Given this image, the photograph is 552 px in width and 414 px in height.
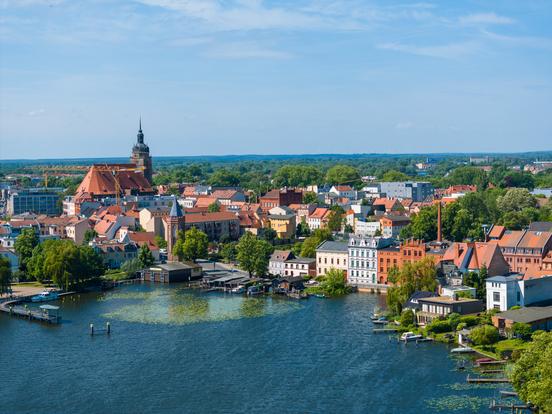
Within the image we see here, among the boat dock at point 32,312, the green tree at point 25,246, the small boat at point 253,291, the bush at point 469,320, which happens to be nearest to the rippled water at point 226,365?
the boat dock at point 32,312

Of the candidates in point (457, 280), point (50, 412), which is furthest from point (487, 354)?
point (50, 412)

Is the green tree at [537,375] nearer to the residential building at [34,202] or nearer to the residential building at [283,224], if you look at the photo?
the residential building at [283,224]

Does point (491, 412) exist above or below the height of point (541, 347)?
below

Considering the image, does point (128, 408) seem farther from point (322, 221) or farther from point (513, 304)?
point (322, 221)

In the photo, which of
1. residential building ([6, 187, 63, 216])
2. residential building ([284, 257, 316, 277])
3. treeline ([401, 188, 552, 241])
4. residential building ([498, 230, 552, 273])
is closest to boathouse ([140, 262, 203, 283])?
residential building ([284, 257, 316, 277])

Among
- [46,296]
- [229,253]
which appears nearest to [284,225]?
[229,253]

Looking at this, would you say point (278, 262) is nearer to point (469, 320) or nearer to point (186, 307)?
point (186, 307)
